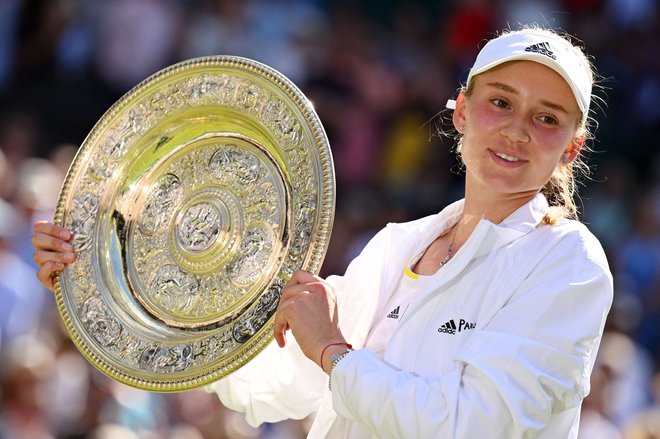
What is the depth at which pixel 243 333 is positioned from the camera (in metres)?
2.90

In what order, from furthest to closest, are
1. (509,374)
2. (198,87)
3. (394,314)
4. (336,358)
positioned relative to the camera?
(198,87)
(394,314)
(336,358)
(509,374)

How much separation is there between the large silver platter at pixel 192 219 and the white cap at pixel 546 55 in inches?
17.1

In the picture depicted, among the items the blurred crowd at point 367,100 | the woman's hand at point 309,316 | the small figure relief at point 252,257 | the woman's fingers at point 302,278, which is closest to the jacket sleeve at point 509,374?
the woman's hand at point 309,316

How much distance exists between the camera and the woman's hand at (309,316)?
2.76 m

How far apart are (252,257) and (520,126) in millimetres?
724

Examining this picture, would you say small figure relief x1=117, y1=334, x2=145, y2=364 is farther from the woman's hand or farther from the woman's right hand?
the woman's hand

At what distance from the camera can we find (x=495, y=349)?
2.54 m

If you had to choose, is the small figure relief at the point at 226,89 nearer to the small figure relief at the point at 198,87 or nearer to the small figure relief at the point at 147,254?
the small figure relief at the point at 198,87

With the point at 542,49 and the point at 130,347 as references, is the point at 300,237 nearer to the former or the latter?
the point at 130,347

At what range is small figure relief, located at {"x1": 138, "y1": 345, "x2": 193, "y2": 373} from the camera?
2954 mm

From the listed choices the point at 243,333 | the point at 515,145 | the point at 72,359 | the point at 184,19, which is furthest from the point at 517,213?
the point at 184,19

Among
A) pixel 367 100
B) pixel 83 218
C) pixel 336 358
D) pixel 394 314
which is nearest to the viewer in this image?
pixel 336 358

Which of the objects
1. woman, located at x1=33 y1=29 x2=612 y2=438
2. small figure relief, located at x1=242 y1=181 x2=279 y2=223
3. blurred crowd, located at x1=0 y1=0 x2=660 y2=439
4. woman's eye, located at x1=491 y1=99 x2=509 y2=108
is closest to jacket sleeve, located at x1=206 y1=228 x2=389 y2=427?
woman, located at x1=33 y1=29 x2=612 y2=438

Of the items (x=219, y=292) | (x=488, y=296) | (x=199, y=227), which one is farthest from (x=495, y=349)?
(x=199, y=227)
